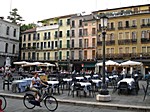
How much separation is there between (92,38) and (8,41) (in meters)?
20.4

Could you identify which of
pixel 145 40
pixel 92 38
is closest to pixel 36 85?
pixel 145 40

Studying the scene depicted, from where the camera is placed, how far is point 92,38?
48.7m

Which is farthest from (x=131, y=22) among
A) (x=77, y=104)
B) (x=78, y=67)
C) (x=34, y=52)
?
(x=77, y=104)

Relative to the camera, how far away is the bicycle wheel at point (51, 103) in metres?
8.88

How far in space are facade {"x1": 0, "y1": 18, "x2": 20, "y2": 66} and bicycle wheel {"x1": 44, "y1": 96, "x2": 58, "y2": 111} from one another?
41222 millimetres

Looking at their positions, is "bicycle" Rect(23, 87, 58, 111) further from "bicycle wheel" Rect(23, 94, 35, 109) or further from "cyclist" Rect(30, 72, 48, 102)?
"cyclist" Rect(30, 72, 48, 102)

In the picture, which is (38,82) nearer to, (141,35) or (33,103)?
(33,103)

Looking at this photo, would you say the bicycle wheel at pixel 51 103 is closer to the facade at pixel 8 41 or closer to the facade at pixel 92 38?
the facade at pixel 92 38

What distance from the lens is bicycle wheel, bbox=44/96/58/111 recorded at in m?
8.88

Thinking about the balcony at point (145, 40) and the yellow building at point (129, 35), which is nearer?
the balcony at point (145, 40)

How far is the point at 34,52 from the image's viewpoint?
58.8m

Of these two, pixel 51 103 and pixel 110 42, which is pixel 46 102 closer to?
pixel 51 103

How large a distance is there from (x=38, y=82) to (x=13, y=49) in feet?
146

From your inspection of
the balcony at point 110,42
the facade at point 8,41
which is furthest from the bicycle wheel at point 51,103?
the facade at point 8,41
